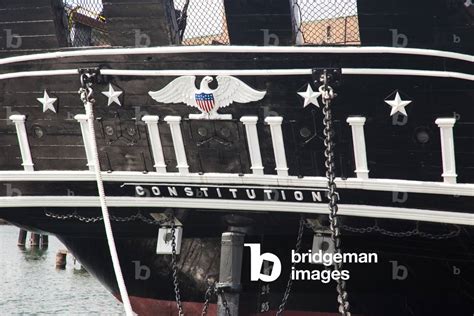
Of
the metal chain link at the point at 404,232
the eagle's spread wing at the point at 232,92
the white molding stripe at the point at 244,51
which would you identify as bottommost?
the metal chain link at the point at 404,232

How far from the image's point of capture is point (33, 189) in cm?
1180

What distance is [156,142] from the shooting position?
11031 millimetres

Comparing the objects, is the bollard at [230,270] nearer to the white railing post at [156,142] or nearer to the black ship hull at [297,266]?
the black ship hull at [297,266]

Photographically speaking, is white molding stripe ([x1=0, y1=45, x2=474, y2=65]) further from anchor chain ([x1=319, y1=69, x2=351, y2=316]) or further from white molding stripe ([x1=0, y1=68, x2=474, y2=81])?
anchor chain ([x1=319, y1=69, x2=351, y2=316])

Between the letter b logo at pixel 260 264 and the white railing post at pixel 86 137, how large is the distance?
227 cm

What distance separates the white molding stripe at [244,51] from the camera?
33.2 feet

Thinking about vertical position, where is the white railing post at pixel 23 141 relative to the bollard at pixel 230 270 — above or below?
above

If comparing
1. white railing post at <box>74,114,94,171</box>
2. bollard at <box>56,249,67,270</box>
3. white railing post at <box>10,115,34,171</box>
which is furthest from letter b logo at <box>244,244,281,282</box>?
bollard at <box>56,249,67,270</box>

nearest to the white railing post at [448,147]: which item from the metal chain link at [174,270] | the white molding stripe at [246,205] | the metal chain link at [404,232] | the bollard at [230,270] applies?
the white molding stripe at [246,205]

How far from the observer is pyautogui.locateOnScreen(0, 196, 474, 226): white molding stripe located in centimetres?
1027

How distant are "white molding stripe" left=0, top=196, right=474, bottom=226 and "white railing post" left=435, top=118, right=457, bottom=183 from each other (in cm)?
45

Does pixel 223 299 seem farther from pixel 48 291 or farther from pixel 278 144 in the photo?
pixel 48 291

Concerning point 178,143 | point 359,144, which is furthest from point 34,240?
point 359,144

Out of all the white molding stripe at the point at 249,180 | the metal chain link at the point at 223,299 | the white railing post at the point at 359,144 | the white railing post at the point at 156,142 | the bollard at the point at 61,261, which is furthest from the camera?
the bollard at the point at 61,261
